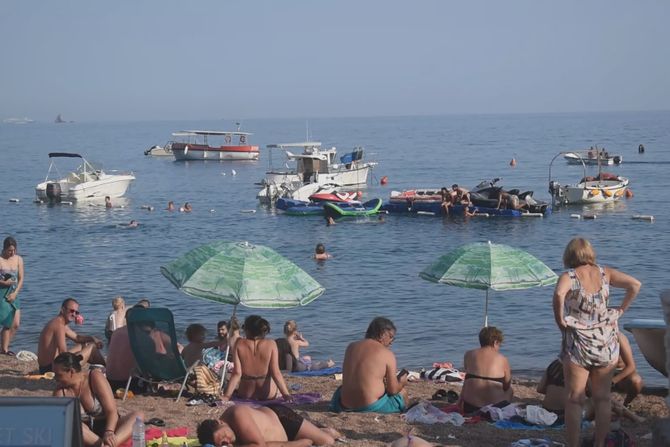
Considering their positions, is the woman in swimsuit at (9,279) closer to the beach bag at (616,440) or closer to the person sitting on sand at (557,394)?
the person sitting on sand at (557,394)

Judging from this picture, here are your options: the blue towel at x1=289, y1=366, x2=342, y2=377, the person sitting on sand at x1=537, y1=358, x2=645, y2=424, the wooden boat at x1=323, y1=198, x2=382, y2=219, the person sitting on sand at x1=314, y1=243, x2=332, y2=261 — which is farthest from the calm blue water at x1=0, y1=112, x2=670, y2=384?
the person sitting on sand at x1=537, y1=358, x2=645, y2=424

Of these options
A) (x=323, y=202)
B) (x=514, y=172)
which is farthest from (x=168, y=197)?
(x=514, y=172)

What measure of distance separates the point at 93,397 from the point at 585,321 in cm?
380

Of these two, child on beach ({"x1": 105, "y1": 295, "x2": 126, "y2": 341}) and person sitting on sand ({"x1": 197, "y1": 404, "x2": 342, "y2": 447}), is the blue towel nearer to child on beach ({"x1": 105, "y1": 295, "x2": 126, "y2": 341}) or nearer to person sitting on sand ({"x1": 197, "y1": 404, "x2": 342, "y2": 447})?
child on beach ({"x1": 105, "y1": 295, "x2": 126, "y2": 341})

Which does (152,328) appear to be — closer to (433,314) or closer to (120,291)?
(433,314)

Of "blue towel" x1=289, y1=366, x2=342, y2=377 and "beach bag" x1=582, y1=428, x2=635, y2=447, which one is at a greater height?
"beach bag" x1=582, y1=428, x2=635, y2=447

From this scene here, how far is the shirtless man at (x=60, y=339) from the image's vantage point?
36.3 ft

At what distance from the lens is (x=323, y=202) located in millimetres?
41344

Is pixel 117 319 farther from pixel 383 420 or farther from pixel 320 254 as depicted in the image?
pixel 320 254

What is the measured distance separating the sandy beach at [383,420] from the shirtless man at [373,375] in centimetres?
15

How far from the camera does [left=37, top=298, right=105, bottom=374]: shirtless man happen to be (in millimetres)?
11078

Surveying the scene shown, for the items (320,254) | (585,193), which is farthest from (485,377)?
(585,193)

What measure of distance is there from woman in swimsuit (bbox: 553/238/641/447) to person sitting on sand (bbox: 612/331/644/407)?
1.53 meters

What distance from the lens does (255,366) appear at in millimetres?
9852
